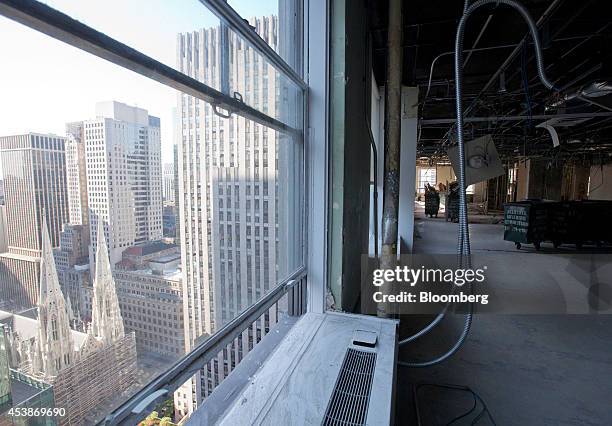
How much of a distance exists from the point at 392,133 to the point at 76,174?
1.77 m

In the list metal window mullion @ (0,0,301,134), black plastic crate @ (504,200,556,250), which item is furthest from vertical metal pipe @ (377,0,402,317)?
black plastic crate @ (504,200,556,250)

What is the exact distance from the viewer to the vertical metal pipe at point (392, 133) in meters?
1.97

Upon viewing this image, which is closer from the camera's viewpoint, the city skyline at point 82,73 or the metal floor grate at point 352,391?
the city skyline at point 82,73

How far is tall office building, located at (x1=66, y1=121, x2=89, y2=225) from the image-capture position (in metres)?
0.62

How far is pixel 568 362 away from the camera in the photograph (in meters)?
2.69

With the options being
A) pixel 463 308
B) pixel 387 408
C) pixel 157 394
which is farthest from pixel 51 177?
pixel 463 308

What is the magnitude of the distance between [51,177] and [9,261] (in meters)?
0.16

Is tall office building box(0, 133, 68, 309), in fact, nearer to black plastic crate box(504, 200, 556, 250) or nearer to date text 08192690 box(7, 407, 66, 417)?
date text 08192690 box(7, 407, 66, 417)

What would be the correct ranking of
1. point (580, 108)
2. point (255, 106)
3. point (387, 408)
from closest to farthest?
point (387, 408) < point (255, 106) < point (580, 108)

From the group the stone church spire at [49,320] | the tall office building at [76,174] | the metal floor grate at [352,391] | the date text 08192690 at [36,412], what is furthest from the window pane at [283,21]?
the metal floor grate at [352,391]

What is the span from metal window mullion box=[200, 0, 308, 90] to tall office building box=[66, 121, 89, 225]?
22.0 inches

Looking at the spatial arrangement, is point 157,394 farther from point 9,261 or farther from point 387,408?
point 387,408

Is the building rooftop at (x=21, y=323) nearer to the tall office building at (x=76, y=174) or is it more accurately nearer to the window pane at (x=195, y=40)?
the tall office building at (x=76, y=174)

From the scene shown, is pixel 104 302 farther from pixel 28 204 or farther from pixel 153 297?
pixel 28 204
